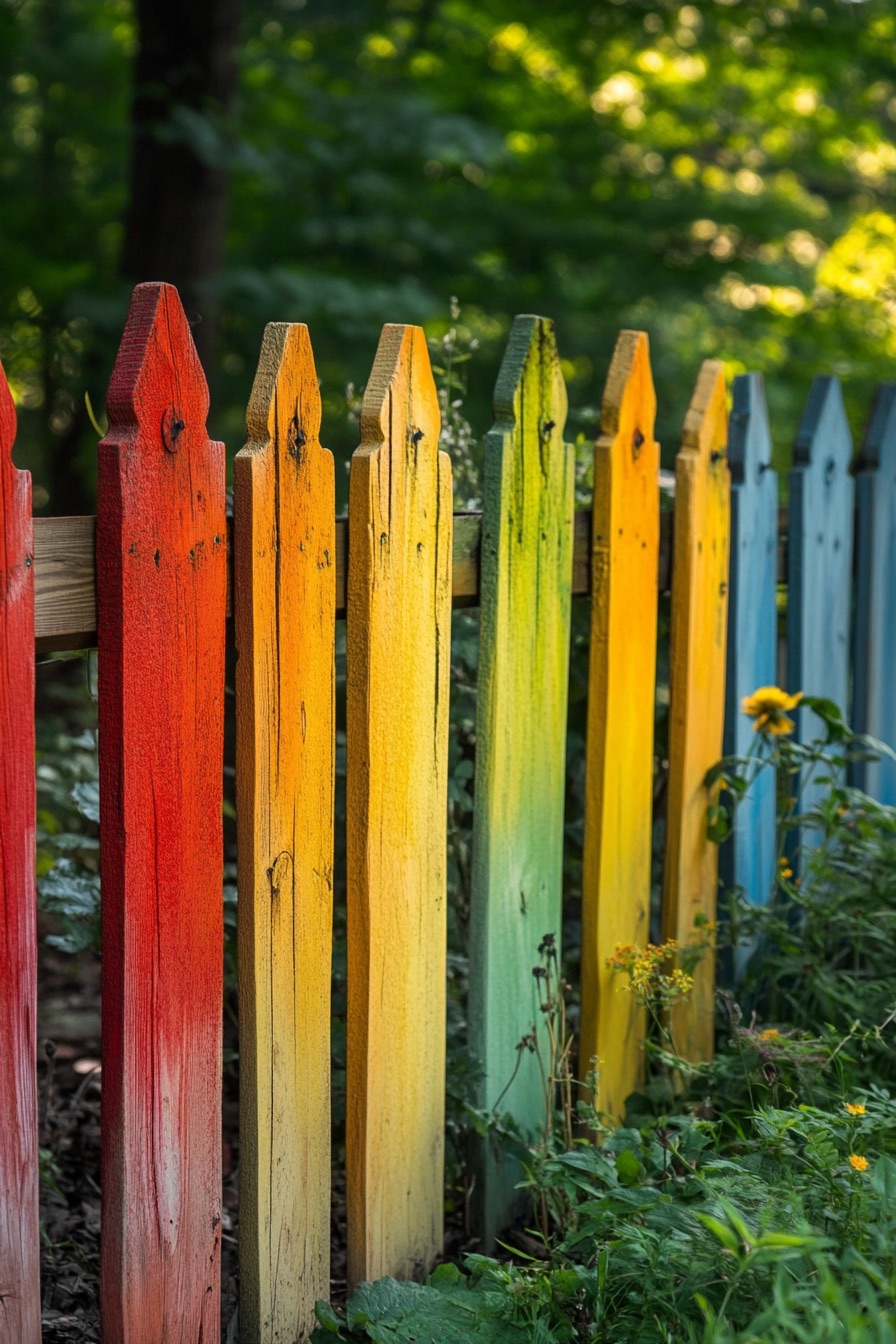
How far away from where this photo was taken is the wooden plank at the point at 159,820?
1479 millimetres

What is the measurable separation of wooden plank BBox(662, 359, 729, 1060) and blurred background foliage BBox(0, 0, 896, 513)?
381cm

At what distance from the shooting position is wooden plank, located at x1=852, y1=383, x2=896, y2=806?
3.20 meters

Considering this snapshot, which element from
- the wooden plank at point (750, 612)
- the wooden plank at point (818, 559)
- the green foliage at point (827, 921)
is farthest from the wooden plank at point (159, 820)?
the wooden plank at point (818, 559)

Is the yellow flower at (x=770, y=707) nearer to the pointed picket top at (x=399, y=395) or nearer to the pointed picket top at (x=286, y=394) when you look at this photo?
the pointed picket top at (x=399, y=395)

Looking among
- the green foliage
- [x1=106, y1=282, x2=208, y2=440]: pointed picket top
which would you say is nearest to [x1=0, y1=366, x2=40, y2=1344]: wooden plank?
[x1=106, y1=282, x2=208, y2=440]: pointed picket top

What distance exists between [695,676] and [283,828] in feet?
3.75

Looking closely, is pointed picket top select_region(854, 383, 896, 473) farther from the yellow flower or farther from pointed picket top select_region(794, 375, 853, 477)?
the yellow flower

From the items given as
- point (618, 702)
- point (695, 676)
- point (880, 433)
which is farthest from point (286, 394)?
point (880, 433)

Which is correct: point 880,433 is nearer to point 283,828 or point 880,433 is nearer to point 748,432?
point 748,432

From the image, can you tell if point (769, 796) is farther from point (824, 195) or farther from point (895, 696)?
point (824, 195)

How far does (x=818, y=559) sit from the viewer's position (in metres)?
3.01

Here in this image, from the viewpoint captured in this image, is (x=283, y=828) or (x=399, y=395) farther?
(x=399, y=395)

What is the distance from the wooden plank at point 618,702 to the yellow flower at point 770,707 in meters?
0.29

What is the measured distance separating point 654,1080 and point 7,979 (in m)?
1.37
